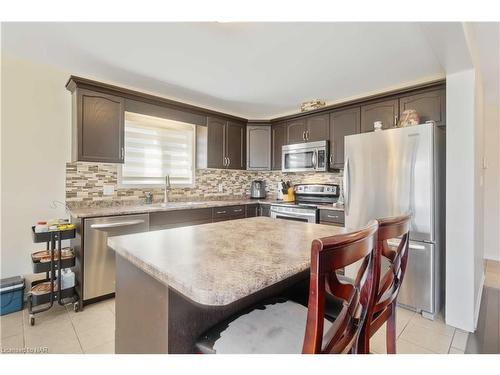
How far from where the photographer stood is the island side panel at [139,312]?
90 cm

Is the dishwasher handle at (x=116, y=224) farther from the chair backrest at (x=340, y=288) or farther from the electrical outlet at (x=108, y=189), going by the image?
the chair backrest at (x=340, y=288)

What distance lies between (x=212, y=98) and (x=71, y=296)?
2838 millimetres

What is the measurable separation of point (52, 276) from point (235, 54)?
2561 mm

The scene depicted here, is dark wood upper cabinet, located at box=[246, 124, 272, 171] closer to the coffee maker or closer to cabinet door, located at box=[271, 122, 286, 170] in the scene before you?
cabinet door, located at box=[271, 122, 286, 170]

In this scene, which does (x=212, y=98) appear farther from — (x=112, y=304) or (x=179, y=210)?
(x=112, y=304)

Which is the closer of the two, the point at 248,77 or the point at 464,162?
the point at 464,162

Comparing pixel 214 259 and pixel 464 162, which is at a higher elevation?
pixel 464 162

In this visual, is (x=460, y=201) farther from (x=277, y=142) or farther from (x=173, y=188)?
(x=173, y=188)

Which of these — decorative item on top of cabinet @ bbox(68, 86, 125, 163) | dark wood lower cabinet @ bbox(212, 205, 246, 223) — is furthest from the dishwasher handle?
dark wood lower cabinet @ bbox(212, 205, 246, 223)

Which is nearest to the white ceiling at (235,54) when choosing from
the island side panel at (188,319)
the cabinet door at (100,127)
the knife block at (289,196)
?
the cabinet door at (100,127)

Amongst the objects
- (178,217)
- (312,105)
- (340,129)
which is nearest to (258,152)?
(312,105)

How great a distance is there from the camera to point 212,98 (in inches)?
141

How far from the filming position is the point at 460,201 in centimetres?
203

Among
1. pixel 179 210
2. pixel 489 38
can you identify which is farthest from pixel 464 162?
pixel 179 210
